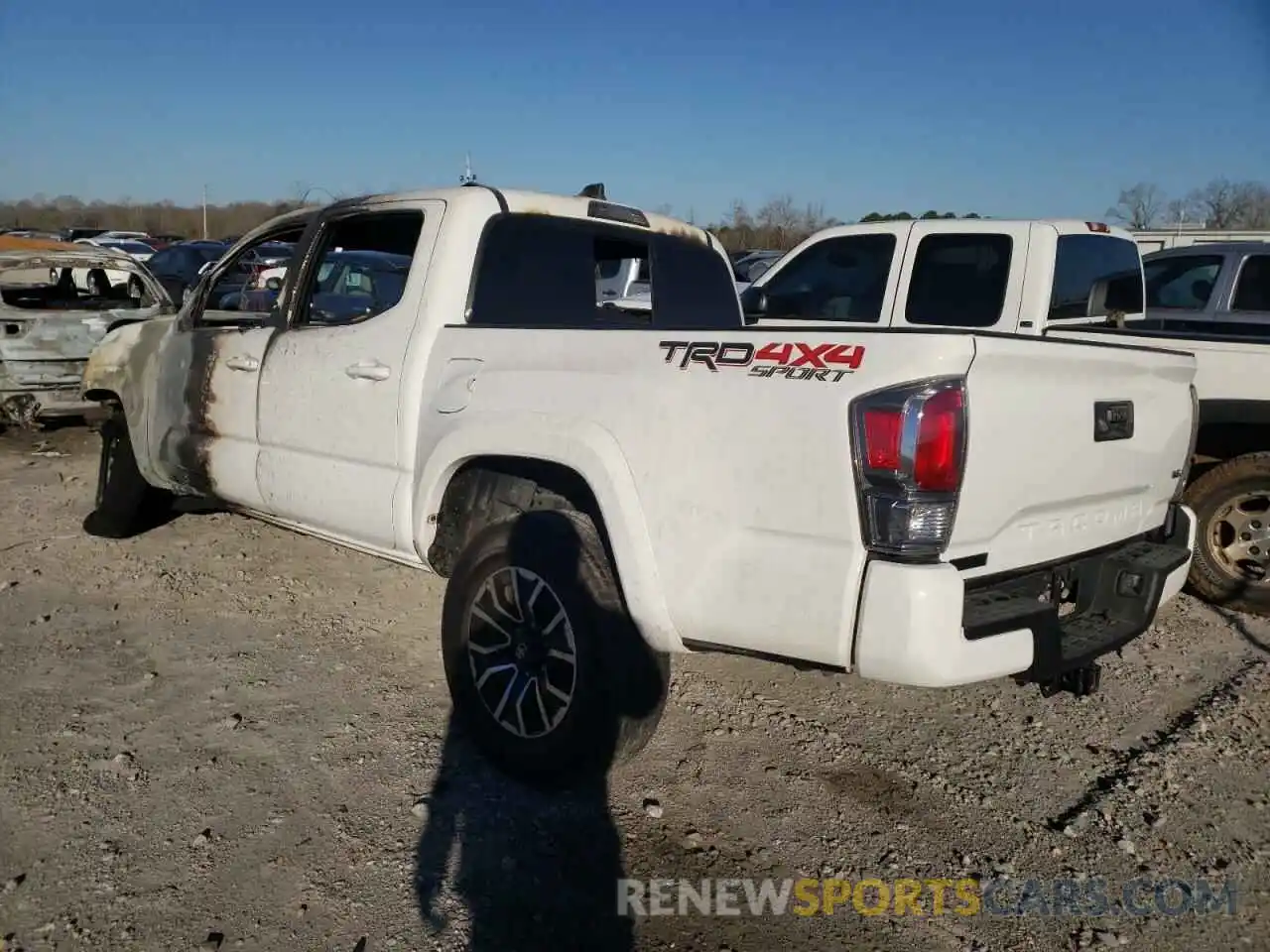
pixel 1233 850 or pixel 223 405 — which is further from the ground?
pixel 223 405

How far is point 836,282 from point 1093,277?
165cm

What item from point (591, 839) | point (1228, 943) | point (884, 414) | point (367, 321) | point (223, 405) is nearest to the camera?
point (884, 414)

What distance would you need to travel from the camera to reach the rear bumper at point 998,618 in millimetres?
2512

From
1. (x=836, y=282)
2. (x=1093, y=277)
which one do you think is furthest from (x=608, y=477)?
(x=1093, y=277)

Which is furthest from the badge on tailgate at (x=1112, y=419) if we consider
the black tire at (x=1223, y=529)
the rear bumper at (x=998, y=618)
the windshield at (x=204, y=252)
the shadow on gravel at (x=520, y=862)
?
the windshield at (x=204, y=252)

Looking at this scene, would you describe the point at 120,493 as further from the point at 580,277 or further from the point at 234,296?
the point at 580,277

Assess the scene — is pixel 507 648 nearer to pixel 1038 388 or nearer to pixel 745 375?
pixel 745 375

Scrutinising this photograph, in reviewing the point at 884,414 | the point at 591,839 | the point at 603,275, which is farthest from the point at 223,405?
the point at 884,414

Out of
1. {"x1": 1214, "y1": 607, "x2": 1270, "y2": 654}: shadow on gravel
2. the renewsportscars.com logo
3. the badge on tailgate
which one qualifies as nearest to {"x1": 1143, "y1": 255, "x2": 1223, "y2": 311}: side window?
{"x1": 1214, "y1": 607, "x2": 1270, "y2": 654}: shadow on gravel

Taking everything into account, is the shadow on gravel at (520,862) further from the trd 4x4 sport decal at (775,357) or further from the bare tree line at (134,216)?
the bare tree line at (134,216)

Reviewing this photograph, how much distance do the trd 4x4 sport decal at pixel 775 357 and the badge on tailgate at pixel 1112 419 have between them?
0.93 m

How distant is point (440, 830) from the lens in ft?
10.3

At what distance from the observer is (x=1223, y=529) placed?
5.29 m

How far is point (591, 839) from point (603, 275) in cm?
269
